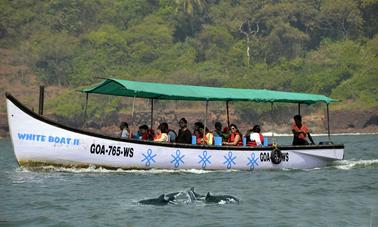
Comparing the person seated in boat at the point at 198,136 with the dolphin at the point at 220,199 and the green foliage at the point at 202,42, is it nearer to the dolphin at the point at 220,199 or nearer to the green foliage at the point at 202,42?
the dolphin at the point at 220,199

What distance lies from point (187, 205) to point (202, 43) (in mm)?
78121

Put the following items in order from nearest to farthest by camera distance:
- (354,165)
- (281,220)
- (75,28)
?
(281,220) < (354,165) < (75,28)

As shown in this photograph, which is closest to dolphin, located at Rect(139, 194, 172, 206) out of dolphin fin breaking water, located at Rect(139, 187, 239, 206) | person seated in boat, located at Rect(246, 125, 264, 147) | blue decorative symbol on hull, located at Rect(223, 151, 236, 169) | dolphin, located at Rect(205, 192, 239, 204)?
dolphin fin breaking water, located at Rect(139, 187, 239, 206)

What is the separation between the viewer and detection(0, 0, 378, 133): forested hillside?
89.7 m

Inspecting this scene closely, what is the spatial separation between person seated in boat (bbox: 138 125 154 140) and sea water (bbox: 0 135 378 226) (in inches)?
58.2

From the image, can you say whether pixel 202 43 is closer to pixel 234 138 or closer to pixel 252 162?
pixel 234 138

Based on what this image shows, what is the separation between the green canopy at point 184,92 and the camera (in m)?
25.8

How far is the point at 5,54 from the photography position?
3757 inches

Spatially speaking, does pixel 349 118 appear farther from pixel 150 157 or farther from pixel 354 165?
pixel 150 157

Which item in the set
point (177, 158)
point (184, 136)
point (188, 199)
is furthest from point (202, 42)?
point (188, 199)

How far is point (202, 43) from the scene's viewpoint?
9750 cm

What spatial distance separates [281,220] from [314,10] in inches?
3217

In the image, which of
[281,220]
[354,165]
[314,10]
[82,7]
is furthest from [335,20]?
[281,220]

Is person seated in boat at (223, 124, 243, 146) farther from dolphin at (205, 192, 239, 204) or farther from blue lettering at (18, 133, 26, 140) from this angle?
dolphin at (205, 192, 239, 204)
